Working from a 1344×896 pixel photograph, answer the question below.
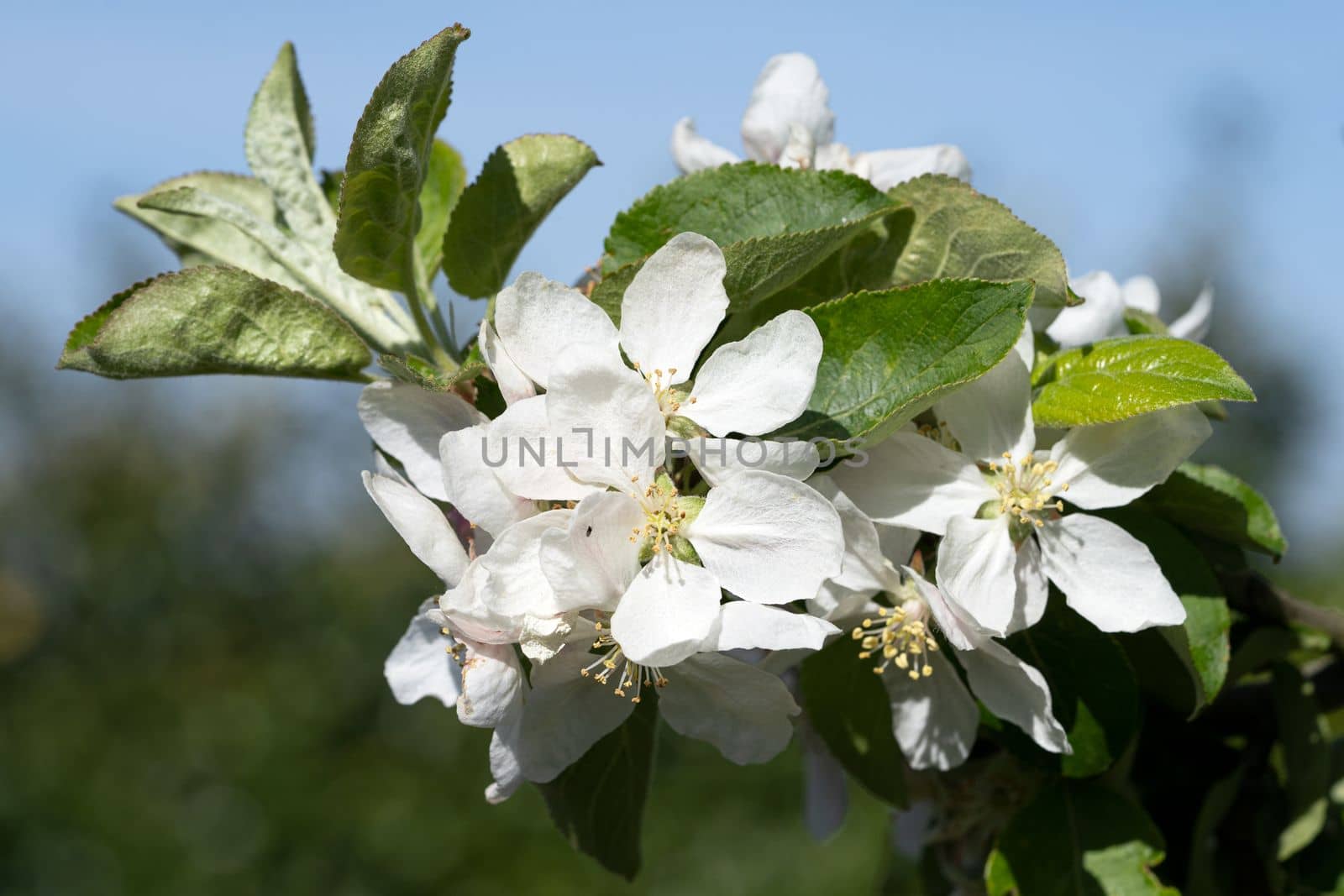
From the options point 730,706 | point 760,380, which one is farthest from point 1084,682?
point 760,380

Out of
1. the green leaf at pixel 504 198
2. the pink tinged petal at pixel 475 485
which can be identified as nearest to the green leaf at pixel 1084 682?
the pink tinged petal at pixel 475 485

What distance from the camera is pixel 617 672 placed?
97 cm

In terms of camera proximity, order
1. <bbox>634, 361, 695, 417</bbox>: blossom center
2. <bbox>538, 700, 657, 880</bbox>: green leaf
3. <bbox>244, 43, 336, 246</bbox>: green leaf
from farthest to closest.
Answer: <bbox>244, 43, 336, 246</bbox>: green leaf
<bbox>538, 700, 657, 880</bbox>: green leaf
<bbox>634, 361, 695, 417</bbox>: blossom center

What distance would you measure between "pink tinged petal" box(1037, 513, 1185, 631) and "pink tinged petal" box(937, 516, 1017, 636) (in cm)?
4

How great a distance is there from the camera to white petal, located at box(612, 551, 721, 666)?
0.75 metres

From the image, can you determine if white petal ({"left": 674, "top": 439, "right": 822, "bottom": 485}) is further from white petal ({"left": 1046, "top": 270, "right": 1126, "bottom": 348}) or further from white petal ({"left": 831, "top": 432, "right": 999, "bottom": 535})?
white petal ({"left": 1046, "top": 270, "right": 1126, "bottom": 348})

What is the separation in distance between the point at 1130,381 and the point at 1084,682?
12.2 inches

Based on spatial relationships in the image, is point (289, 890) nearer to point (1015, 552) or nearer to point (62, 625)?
point (62, 625)

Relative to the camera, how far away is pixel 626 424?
2.59 ft

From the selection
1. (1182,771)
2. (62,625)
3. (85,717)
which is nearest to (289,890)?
(85,717)

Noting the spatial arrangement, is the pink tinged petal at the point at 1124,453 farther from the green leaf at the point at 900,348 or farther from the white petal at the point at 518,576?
the white petal at the point at 518,576

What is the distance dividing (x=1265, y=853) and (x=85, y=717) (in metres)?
5.25

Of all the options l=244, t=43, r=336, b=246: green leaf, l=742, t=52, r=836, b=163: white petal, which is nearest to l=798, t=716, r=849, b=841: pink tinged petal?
l=742, t=52, r=836, b=163: white petal

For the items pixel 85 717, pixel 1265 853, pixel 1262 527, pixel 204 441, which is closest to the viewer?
pixel 1262 527
